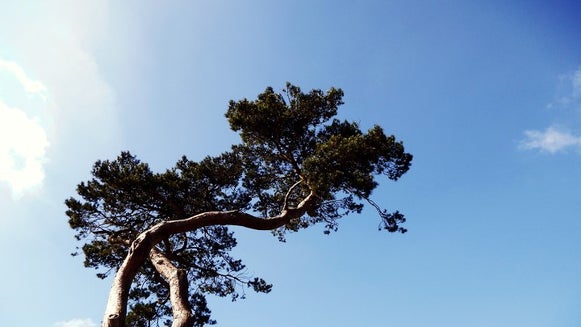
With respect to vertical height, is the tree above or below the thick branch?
above

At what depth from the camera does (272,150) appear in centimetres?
1470

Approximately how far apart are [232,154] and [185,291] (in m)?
6.62

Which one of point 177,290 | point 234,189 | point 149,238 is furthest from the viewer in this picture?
point 234,189

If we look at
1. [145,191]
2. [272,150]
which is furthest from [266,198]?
[145,191]

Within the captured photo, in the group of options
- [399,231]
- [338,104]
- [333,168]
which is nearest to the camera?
[333,168]

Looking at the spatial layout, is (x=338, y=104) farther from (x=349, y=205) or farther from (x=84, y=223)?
(x=84, y=223)

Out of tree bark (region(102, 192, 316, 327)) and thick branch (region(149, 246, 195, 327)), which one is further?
thick branch (region(149, 246, 195, 327))

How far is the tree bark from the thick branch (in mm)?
701

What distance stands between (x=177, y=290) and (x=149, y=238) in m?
1.53

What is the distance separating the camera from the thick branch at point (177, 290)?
26.5ft

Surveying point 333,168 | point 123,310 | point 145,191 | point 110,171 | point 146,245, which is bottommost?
point 123,310

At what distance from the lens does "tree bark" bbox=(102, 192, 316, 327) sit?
791 cm

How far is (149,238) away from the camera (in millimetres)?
9539

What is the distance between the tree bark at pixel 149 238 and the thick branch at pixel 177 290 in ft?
2.30
